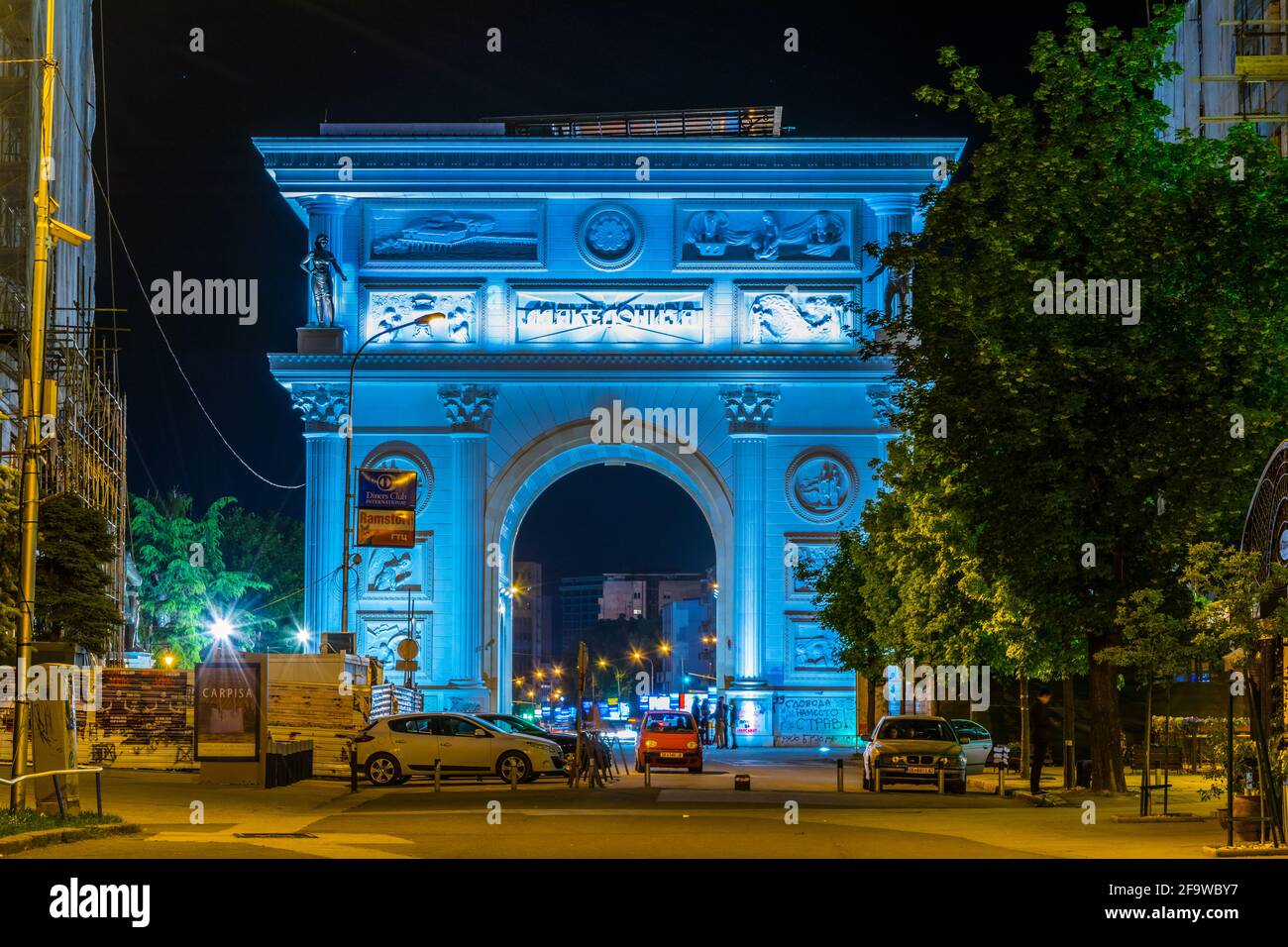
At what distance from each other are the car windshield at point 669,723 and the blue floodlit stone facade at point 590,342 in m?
18.0

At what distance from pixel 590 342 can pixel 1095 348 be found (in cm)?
3607

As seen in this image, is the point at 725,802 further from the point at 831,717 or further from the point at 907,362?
the point at 831,717

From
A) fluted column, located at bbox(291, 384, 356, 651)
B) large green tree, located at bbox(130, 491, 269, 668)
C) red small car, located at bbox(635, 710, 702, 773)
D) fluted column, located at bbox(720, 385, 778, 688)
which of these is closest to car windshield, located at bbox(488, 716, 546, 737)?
red small car, located at bbox(635, 710, 702, 773)

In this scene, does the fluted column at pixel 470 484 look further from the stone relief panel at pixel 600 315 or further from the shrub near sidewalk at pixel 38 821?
the shrub near sidewalk at pixel 38 821

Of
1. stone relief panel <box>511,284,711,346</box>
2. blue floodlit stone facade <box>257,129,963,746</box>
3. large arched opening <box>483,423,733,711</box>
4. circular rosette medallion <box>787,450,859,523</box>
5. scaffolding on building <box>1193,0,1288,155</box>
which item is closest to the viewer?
scaffolding on building <box>1193,0,1288,155</box>

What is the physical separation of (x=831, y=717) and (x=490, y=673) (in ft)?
41.2

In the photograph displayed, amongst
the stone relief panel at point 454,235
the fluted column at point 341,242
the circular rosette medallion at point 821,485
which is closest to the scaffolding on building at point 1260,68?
the circular rosette medallion at point 821,485

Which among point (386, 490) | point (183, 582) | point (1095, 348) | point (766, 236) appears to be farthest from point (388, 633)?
point (1095, 348)

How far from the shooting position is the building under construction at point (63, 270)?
42.8 metres

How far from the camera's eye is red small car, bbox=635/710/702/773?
43094 millimetres

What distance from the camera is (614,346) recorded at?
6400 cm

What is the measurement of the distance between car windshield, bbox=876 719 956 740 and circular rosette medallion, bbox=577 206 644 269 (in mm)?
31745

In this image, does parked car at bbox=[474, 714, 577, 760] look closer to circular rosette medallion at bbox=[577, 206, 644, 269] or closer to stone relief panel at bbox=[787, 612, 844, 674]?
stone relief panel at bbox=[787, 612, 844, 674]

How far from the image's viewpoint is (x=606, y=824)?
23.8 meters
